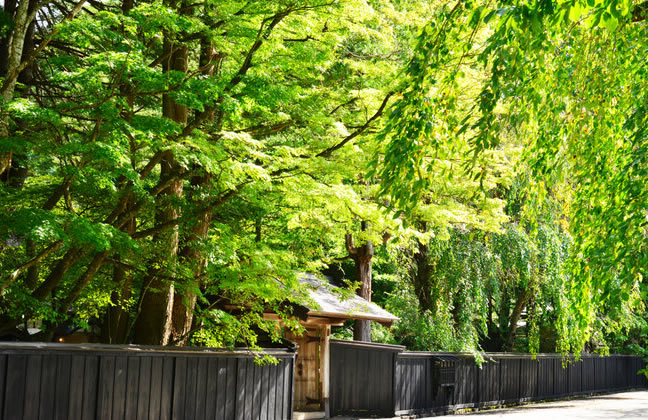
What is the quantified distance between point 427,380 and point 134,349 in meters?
9.34

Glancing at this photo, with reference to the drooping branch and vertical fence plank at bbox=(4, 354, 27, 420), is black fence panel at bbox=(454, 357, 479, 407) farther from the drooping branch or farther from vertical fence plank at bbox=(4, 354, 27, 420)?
the drooping branch

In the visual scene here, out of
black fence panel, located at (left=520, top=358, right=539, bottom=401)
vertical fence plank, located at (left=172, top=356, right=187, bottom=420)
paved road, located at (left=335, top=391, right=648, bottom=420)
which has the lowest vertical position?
paved road, located at (left=335, top=391, right=648, bottom=420)

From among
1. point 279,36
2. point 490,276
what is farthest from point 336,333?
point 279,36

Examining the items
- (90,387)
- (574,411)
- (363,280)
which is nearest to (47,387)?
(90,387)

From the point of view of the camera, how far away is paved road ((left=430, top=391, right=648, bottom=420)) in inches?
618

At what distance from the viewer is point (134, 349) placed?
927 cm

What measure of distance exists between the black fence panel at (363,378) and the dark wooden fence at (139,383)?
2.68m

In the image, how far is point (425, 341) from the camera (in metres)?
17.3

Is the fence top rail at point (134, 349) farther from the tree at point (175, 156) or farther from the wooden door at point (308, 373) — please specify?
the wooden door at point (308, 373)

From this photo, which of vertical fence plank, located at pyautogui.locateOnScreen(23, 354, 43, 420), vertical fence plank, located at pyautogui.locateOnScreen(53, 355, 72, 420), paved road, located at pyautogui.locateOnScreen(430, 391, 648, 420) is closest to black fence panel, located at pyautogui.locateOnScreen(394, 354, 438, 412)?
paved road, located at pyautogui.locateOnScreen(430, 391, 648, 420)

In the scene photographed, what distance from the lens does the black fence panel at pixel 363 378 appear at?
14898 mm

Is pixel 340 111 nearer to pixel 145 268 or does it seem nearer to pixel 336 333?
pixel 145 268

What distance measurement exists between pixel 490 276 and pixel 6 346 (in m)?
12.2

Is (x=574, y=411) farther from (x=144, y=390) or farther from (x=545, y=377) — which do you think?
(x=144, y=390)
